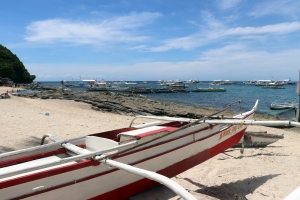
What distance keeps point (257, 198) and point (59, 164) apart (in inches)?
146

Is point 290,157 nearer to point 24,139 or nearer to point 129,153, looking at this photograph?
point 129,153

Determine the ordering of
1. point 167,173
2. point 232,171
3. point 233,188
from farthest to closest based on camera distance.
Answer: point 232,171
point 233,188
point 167,173

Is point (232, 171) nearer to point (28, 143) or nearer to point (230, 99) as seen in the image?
point (28, 143)

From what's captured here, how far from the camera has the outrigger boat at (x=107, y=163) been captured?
11.2 feet

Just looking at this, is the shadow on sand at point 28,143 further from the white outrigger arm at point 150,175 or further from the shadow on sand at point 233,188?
the shadow on sand at point 233,188

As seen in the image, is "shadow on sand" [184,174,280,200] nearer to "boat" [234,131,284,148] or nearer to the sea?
"boat" [234,131,284,148]

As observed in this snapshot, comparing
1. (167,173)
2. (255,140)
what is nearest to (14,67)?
(255,140)

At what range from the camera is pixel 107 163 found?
12.7 ft

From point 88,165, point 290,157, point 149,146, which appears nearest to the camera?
point 88,165

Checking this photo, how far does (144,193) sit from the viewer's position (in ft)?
16.4

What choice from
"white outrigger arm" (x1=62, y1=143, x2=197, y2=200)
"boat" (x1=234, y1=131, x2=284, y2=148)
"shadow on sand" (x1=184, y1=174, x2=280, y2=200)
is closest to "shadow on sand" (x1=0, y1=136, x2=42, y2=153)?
"white outrigger arm" (x1=62, y1=143, x2=197, y2=200)

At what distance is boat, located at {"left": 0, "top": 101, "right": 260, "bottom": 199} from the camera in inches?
135

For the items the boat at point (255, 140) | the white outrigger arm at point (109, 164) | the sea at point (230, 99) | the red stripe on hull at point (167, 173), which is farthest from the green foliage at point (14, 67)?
the white outrigger arm at point (109, 164)

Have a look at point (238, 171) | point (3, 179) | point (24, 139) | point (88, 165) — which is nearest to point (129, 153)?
point (88, 165)
